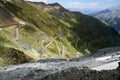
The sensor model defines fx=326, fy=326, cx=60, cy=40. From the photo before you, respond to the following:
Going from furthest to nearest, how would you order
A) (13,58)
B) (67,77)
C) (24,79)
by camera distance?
(13,58)
(24,79)
(67,77)

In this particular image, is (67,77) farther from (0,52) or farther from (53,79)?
(0,52)

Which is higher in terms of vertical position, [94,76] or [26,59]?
[94,76]

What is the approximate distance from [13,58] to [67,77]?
104 m

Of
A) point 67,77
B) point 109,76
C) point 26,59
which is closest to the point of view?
point 109,76

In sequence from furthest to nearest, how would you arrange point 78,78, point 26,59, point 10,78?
point 26,59, point 10,78, point 78,78

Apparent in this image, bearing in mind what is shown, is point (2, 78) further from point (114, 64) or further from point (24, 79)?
point (114, 64)

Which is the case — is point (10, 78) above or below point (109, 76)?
below

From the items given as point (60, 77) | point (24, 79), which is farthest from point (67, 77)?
point (24, 79)

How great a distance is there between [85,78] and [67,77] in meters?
3.69

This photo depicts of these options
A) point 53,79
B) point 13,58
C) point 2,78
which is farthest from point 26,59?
point 53,79

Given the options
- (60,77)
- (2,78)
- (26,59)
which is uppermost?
(60,77)

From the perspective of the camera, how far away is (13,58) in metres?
142

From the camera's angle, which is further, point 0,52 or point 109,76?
point 0,52

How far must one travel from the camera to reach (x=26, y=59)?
15512 centimetres
